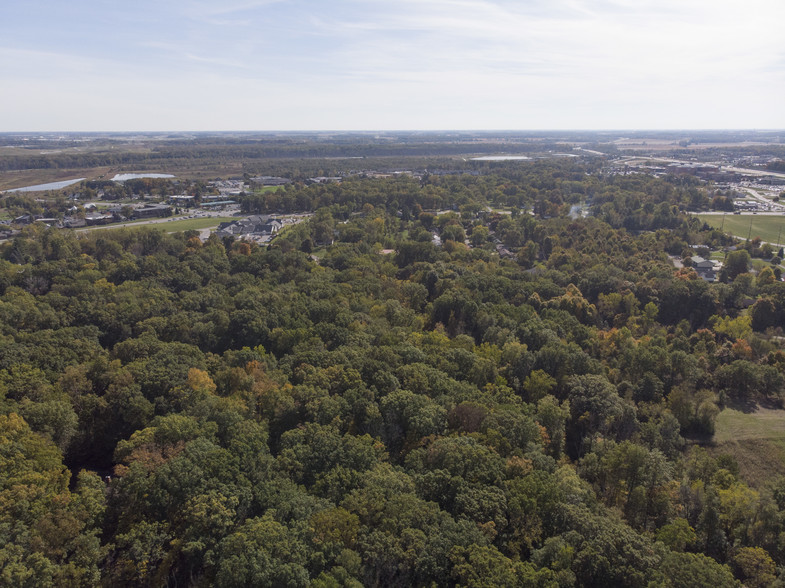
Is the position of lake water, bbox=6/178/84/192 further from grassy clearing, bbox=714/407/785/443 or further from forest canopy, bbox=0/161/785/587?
grassy clearing, bbox=714/407/785/443

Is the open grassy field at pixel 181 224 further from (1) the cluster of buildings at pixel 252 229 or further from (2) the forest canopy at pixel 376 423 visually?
(2) the forest canopy at pixel 376 423

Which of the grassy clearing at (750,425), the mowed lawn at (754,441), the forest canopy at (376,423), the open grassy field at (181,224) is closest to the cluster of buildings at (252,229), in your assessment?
the open grassy field at (181,224)

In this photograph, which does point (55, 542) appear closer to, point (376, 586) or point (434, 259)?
point (376, 586)

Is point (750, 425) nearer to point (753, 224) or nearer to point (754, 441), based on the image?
point (754, 441)

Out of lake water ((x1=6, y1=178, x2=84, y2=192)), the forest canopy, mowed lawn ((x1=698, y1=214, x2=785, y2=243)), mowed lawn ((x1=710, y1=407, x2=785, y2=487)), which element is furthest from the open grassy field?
mowed lawn ((x1=698, y1=214, x2=785, y2=243))

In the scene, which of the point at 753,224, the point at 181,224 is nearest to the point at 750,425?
the point at 753,224
